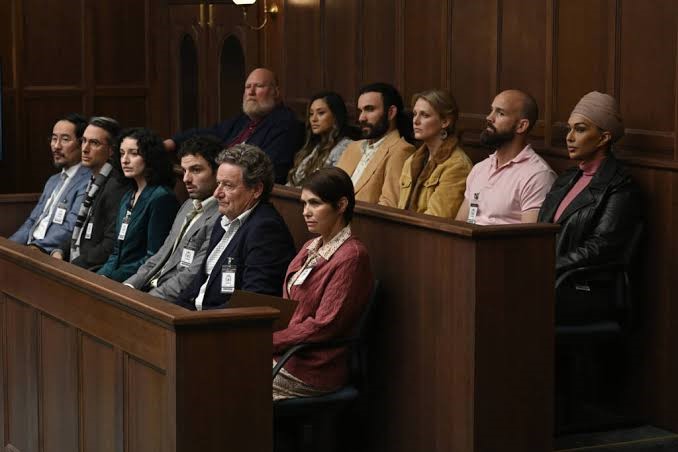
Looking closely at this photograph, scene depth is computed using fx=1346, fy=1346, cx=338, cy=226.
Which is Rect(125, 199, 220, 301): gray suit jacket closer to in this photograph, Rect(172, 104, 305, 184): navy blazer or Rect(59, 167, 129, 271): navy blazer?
Rect(59, 167, 129, 271): navy blazer

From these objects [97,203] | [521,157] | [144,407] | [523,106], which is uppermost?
[523,106]

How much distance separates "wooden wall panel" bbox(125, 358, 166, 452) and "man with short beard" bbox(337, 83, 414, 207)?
262cm

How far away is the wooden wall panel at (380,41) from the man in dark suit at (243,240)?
2.31 metres

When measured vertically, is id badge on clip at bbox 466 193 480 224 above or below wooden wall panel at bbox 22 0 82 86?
below

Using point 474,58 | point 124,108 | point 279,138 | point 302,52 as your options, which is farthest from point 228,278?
point 124,108

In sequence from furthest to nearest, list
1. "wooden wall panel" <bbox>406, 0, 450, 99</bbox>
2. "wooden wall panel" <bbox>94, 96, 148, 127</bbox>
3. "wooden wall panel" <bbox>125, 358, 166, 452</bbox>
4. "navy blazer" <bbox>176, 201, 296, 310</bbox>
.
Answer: "wooden wall panel" <bbox>94, 96, 148, 127</bbox> → "wooden wall panel" <bbox>406, 0, 450, 99</bbox> → "navy blazer" <bbox>176, 201, 296, 310</bbox> → "wooden wall panel" <bbox>125, 358, 166, 452</bbox>

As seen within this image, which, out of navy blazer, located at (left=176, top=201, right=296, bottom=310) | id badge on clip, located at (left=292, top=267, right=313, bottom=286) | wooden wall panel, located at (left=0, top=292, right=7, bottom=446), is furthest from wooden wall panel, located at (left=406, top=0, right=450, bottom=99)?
wooden wall panel, located at (left=0, top=292, right=7, bottom=446)

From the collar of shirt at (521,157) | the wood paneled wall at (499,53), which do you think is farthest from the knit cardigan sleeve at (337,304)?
the wood paneled wall at (499,53)

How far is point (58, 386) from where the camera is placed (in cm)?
480

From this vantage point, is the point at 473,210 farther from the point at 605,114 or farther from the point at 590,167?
the point at 605,114

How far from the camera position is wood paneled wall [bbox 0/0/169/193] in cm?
988

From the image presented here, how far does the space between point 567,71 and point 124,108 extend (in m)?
4.92

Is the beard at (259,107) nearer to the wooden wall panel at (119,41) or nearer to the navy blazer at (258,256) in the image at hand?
the navy blazer at (258,256)

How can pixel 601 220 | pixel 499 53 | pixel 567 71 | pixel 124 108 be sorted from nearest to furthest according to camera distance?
pixel 601 220 < pixel 567 71 < pixel 499 53 < pixel 124 108
